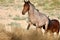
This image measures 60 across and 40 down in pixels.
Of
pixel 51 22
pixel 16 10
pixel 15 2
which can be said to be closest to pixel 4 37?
pixel 51 22

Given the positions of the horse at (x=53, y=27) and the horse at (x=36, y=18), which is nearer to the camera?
the horse at (x=36, y=18)

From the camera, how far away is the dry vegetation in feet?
39.5

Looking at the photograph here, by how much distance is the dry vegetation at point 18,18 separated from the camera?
12031mm

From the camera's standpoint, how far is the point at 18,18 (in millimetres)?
19062

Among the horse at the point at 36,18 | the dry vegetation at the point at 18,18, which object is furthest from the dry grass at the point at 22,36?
the horse at the point at 36,18

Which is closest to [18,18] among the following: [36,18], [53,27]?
[53,27]

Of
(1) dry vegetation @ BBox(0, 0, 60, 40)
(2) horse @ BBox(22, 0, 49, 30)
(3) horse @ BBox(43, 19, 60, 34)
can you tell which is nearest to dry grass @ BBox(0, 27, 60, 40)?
(1) dry vegetation @ BBox(0, 0, 60, 40)

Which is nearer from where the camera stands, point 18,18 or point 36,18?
point 36,18

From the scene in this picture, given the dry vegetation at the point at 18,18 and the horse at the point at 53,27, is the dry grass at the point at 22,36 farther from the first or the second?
the horse at the point at 53,27

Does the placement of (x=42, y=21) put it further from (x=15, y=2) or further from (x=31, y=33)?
(x=15, y=2)

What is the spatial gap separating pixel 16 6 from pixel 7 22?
5174 mm

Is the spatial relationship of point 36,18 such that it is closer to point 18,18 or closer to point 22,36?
point 22,36

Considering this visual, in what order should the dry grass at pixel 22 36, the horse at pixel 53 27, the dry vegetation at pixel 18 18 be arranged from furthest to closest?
1. the horse at pixel 53 27
2. the dry vegetation at pixel 18 18
3. the dry grass at pixel 22 36

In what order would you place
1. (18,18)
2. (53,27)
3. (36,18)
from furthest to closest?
(18,18), (53,27), (36,18)
